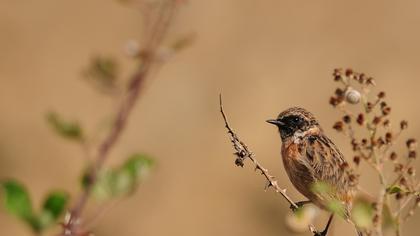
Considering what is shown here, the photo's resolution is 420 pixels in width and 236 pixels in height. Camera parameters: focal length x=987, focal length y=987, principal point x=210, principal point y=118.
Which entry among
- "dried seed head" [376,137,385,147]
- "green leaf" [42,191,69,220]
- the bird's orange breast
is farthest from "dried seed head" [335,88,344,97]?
the bird's orange breast

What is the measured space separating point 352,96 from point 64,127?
1.39 metres

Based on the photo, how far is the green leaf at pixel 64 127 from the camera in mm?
1802

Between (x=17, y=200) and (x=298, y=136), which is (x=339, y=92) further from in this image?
(x=298, y=136)

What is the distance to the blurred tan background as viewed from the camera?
14648 millimetres

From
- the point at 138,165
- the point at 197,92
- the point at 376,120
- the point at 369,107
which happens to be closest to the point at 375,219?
the point at 376,120

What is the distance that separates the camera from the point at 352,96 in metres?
3.01

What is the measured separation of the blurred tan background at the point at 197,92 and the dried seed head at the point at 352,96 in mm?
11201

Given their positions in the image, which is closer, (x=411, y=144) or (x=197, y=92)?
(x=411, y=144)

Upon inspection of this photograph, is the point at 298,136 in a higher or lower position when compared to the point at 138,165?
higher

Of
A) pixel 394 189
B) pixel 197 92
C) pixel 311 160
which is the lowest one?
pixel 394 189

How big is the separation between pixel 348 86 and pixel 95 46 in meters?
12.5

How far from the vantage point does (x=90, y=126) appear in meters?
→ 14.8

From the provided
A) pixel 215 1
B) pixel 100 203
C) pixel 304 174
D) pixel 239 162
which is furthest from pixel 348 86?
pixel 215 1

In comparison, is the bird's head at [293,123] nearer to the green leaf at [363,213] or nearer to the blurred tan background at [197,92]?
the green leaf at [363,213]
